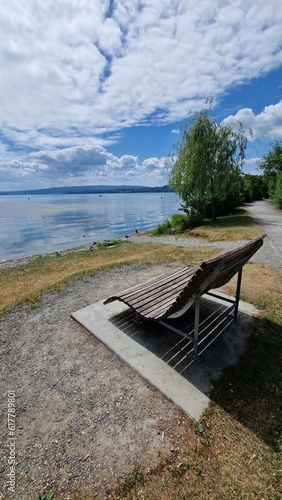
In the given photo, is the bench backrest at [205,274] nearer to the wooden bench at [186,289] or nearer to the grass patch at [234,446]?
the wooden bench at [186,289]

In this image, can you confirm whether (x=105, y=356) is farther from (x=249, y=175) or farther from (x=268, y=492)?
(x=249, y=175)

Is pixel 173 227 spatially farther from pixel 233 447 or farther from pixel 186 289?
pixel 233 447

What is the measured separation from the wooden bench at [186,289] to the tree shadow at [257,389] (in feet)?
1.86

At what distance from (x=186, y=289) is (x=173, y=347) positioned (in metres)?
1.39

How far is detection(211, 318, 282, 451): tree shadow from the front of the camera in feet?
8.08

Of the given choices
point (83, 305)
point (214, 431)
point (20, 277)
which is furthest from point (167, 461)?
point (20, 277)

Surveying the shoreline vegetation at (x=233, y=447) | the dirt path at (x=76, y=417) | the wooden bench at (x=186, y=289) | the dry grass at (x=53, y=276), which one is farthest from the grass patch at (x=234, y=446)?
the dry grass at (x=53, y=276)

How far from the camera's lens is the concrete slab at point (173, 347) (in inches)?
114

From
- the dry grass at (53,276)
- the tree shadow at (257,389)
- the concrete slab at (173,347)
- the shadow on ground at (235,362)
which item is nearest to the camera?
the tree shadow at (257,389)

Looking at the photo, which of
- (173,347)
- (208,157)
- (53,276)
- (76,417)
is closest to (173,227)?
(208,157)

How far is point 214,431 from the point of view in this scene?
242 cm

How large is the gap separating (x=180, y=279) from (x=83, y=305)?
7.10 ft

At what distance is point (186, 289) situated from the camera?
2691mm

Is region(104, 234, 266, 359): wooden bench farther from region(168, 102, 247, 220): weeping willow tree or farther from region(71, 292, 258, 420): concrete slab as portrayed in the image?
region(168, 102, 247, 220): weeping willow tree
